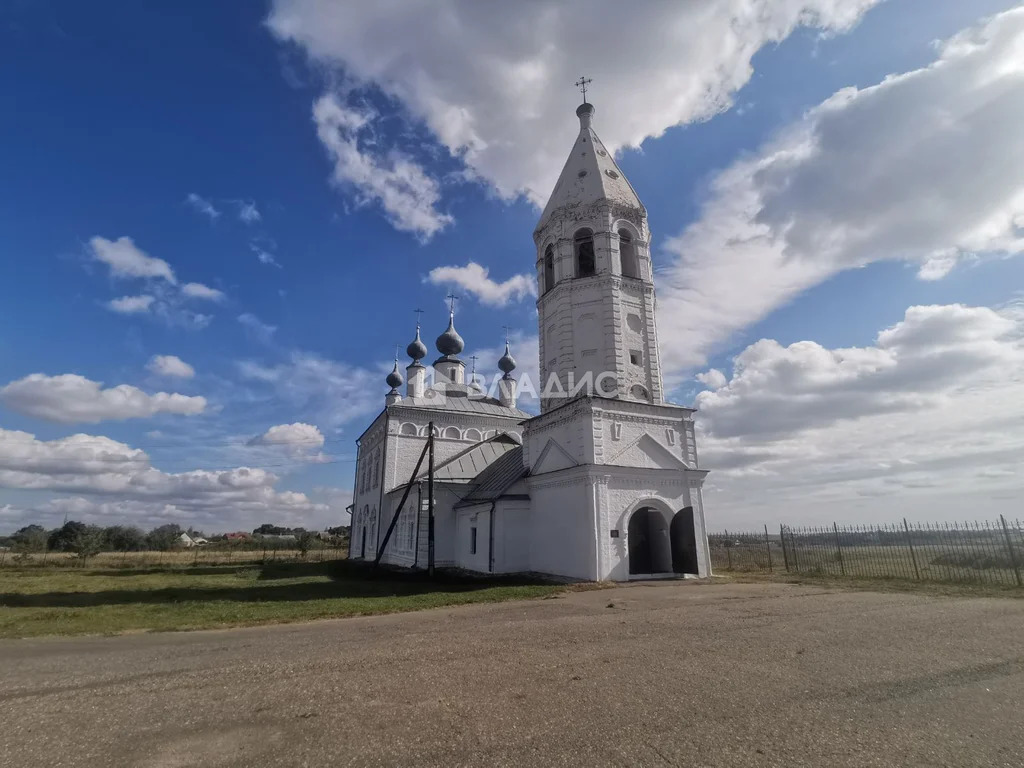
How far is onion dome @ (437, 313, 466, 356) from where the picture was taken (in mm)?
39188

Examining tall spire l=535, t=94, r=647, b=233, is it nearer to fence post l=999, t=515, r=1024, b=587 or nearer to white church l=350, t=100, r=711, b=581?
white church l=350, t=100, r=711, b=581

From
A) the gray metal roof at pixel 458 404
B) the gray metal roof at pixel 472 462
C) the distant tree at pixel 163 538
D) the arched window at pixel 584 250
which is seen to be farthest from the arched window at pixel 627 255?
the distant tree at pixel 163 538

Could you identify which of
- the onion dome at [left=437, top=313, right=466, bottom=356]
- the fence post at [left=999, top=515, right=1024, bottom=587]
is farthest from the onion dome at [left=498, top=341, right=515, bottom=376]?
the fence post at [left=999, top=515, right=1024, bottom=587]

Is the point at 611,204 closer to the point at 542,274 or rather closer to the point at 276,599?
the point at 542,274

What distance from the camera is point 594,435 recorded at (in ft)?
57.0

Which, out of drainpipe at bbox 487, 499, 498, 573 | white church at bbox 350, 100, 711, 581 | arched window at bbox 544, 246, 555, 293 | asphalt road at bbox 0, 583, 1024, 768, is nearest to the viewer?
asphalt road at bbox 0, 583, 1024, 768

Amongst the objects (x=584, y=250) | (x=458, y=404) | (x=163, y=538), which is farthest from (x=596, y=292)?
(x=163, y=538)

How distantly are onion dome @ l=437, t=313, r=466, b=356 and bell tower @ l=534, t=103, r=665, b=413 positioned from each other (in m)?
18.0

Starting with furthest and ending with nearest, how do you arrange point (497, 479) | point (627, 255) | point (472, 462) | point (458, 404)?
point (458, 404), point (472, 462), point (497, 479), point (627, 255)

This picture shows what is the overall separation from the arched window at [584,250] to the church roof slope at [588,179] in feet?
3.99

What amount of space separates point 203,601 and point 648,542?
1396 cm

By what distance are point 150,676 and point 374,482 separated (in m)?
29.1

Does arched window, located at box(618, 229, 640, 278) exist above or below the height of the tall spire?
below

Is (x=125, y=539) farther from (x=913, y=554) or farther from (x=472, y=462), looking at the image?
(x=913, y=554)
